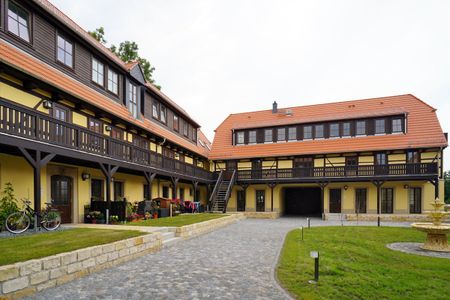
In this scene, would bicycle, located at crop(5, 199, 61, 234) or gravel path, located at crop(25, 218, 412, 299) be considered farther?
bicycle, located at crop(5, 199, 61, 234)

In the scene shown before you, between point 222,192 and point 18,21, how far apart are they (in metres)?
18.7

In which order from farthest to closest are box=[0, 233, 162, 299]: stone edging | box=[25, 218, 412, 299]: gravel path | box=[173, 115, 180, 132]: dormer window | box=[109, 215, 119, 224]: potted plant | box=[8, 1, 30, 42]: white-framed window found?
box=[173, 115, 180, 132]: dormer window
box=[109, 215, 119, 224]: potted plant
box=[8, 1, 30, 42]: white-framed window
box=[25, 218, 412, 299]: gravel path
box=[0, 233, 162, 299]: stone edging

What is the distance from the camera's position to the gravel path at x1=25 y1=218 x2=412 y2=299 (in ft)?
18.3

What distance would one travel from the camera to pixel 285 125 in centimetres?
2848

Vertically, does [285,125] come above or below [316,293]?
above

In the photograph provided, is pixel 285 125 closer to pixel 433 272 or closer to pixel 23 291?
pixel 433 272

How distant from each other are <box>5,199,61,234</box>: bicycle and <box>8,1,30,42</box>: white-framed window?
21.2ft

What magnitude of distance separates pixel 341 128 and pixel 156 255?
2195cm

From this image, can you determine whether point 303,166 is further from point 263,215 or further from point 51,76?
point 51,76

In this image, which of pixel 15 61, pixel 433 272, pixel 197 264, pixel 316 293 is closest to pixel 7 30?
pixel 15 61

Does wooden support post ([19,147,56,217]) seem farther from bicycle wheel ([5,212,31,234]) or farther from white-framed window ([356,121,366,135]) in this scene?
white-framed window ([356,121,366,135])

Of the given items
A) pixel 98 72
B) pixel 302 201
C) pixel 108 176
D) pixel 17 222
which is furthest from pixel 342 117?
pixel 17 222

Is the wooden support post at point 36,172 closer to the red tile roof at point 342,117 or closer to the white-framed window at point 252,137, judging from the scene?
the red tile roof at point 342,117

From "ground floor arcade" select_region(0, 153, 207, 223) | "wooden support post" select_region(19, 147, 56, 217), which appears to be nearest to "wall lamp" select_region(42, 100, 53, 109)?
"ground floor arcade" select_region(0, 153, 207, 223)
